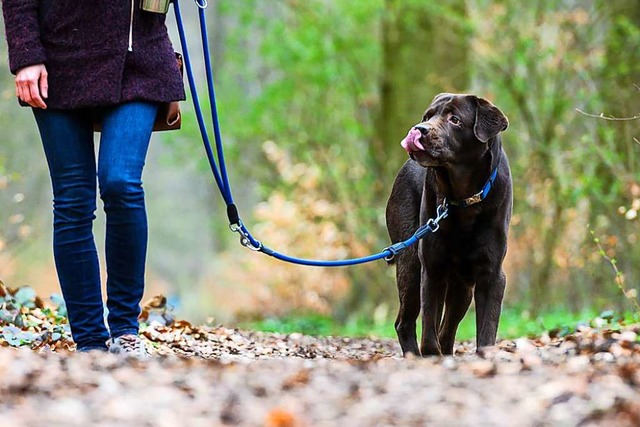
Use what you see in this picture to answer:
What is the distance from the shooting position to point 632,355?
153 inches

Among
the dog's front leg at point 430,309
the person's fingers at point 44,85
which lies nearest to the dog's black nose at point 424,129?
the dog's front leg at point 430,309

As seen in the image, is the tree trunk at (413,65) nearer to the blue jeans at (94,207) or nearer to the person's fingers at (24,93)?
the blue jeans at (94,207)

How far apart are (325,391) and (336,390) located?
0.04 meters

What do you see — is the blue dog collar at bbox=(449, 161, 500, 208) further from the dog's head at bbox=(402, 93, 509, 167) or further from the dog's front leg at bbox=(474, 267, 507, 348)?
the dog's front leg at bbox=(474, 267, 507, 348)

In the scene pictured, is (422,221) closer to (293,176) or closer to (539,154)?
(539,154)

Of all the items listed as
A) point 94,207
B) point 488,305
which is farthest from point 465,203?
point 94,207

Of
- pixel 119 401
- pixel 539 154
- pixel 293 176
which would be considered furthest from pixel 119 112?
pixel 293 176

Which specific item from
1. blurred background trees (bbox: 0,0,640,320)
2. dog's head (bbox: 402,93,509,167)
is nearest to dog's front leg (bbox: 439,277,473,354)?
dog's head (bbox: 402,93,509,167)

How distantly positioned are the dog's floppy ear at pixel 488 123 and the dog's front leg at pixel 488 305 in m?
0.70

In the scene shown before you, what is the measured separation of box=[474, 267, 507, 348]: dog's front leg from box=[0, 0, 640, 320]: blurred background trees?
3.49m

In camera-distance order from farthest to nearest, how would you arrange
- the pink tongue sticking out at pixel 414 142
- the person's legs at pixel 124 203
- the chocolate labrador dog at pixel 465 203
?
the chocolate labrador dog at pixel 465 203 → the pink tongue sticking out at pixel 414 142 → the person's legs at pixel 124 203

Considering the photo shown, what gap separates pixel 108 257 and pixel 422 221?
5.96 ft

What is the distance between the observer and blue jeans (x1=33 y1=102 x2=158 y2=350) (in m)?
4.31

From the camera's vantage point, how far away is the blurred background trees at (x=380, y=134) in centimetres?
1018
